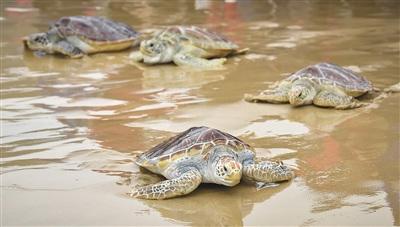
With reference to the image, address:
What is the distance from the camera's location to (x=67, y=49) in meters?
8.49

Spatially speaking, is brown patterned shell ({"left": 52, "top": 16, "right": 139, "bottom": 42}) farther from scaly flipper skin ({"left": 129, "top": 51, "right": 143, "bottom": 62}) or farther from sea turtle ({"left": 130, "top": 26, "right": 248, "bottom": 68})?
sea turtle ({"left": 130, "top": 26, "right": 248, "bottom": 68})

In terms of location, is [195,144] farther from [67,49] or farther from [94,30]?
[94,30]

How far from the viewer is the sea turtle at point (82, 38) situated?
8547mm

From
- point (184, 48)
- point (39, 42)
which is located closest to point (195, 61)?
point (184, 48)

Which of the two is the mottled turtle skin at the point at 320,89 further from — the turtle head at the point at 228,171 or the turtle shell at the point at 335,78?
the turtle head at the point at 228,171

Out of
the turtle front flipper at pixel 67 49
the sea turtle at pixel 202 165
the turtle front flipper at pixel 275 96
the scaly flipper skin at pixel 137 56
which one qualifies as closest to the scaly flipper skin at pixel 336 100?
the turtle front flipper at pixel 275 96

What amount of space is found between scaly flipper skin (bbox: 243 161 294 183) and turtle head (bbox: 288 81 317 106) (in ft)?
6.03

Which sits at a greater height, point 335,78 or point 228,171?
point 335,78

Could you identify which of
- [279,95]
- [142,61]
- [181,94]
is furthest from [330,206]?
[142,61]

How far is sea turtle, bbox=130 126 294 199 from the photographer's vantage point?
3.72 metres

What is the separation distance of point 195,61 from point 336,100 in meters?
2.57

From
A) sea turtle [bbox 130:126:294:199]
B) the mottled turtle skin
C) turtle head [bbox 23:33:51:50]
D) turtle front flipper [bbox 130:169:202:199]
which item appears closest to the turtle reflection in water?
the mottled turtle skin

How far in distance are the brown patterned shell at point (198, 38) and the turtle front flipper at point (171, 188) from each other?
14.3ft

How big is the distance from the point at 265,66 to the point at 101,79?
6.73ft
